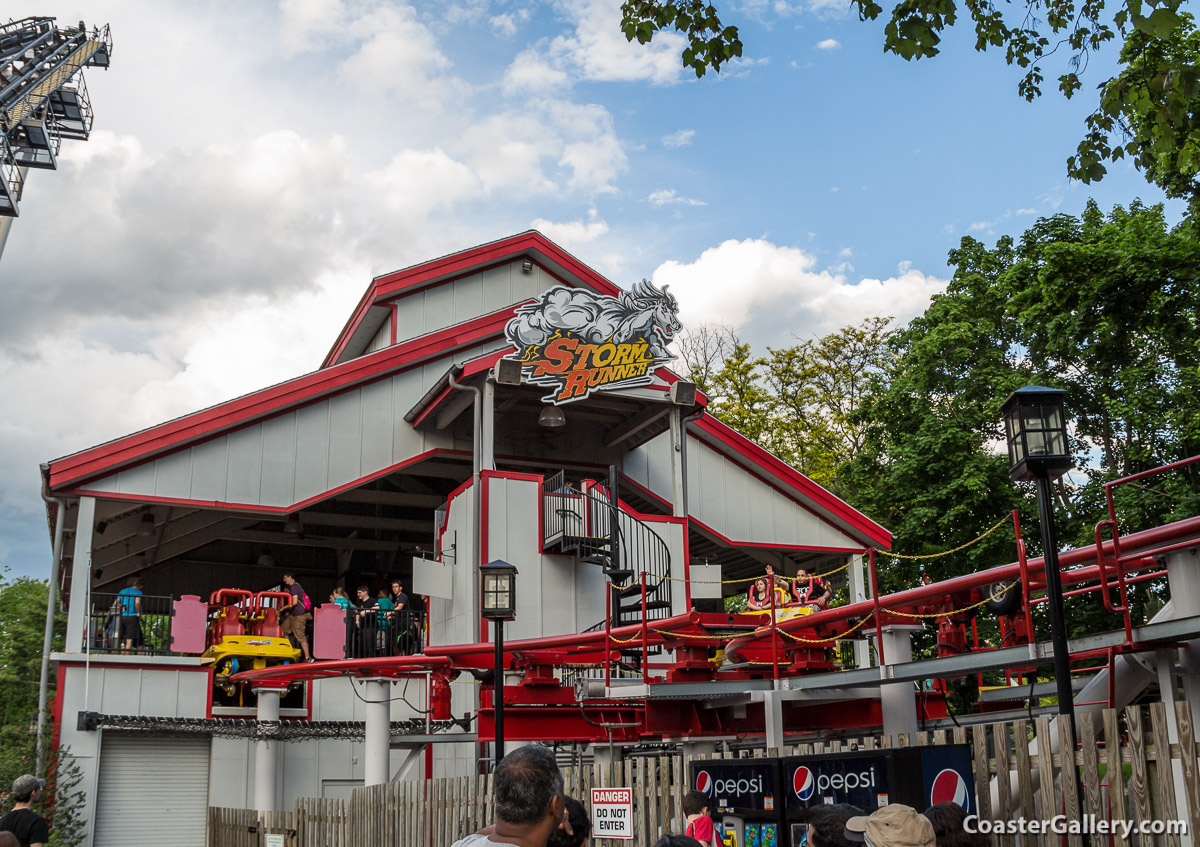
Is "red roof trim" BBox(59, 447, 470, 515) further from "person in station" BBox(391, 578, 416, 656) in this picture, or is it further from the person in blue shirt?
"person in station" BBox(391, 578, 416, 656)

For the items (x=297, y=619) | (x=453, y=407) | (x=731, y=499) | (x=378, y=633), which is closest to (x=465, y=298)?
(x=453, y=407)

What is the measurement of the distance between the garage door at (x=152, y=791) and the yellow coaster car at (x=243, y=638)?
4.05 feet

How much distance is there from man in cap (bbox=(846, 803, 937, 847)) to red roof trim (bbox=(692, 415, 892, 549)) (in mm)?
18355

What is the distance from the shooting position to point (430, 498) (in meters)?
23.5

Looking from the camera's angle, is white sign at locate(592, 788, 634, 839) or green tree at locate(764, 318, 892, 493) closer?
white sign at locate(592, 788, 634, 839)

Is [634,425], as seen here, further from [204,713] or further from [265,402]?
[204,713]

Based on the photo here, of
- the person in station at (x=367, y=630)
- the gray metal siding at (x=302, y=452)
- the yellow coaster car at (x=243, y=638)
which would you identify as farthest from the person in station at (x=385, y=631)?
the gray metal siding at (x=302, y=452)

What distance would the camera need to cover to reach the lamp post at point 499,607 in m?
11.2

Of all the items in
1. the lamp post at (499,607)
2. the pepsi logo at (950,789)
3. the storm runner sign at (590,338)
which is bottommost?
the pepsi logo at (950,789)

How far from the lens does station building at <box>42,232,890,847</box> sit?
17.4m

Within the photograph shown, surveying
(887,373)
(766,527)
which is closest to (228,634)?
(766,527)

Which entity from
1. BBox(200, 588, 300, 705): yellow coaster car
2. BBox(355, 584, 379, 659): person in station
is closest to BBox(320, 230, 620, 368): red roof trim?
BBox(355, 584, 379, 659): person in station

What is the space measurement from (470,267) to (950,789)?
62.9 feet

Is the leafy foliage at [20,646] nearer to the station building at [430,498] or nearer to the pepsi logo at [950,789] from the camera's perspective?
the station building at [430,498]
